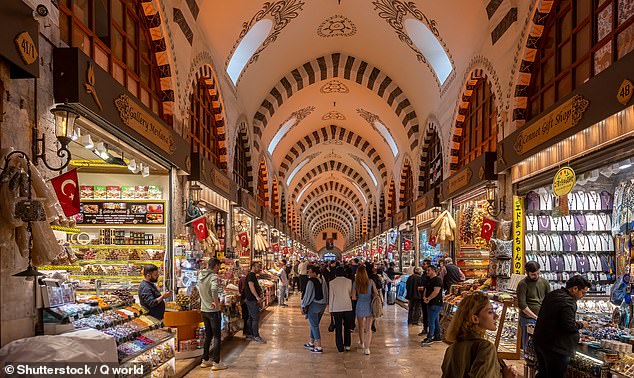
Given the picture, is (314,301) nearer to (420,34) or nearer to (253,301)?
(253,301)

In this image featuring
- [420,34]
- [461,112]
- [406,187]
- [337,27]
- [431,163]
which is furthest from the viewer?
[406,187]

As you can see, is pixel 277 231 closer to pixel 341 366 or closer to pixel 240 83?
pixel 240 83

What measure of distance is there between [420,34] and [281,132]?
28.1ft

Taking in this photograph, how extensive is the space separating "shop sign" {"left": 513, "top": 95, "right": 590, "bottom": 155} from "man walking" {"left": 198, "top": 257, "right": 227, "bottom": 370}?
12.5ft

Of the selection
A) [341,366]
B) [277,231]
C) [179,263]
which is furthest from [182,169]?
[277,231]

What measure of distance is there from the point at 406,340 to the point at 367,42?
7221 millimetres

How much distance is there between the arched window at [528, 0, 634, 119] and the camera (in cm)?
506

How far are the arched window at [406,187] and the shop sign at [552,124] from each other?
10.2m

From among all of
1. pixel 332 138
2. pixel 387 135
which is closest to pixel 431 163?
pixel 387 135

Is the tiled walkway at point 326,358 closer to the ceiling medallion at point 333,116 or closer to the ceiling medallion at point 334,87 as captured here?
the ceiling medallion at point 334,87

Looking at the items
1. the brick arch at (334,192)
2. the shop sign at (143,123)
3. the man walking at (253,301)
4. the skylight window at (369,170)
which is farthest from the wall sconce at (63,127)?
the brick arch at (334,192)

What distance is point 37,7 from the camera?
3678mm

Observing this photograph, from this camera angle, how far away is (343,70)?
1429cm

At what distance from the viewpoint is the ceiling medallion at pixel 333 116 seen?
19.2 metres
